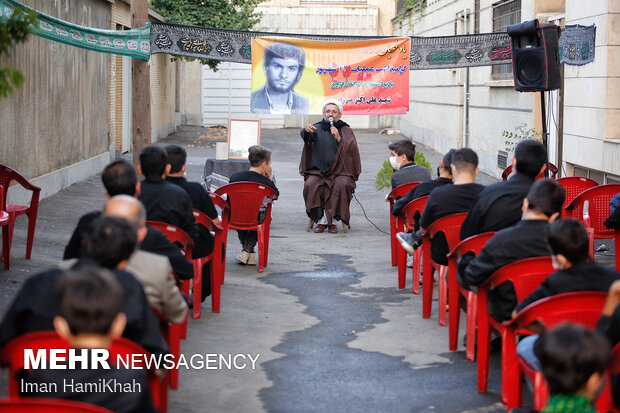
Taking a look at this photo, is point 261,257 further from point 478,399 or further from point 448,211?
point 478,399

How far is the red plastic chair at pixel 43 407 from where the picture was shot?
2799mm

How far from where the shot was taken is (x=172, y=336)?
17.0ft

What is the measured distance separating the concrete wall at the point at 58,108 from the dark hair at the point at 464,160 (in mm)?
6725

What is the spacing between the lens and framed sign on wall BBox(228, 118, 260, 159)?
1267 cm

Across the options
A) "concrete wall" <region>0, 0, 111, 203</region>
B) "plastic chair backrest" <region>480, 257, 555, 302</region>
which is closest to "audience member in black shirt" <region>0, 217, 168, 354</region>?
"plastic chair backrest" <region>480, 257, 555, 302</region>

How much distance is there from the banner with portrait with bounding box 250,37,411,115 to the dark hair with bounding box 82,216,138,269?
29.5 ft

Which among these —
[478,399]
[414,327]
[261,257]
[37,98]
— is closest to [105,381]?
[478,399]

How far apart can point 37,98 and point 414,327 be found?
330 inches

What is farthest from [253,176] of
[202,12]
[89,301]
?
[202,12]

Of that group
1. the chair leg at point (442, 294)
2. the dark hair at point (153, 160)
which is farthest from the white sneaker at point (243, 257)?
the dark hair at point (153, 160)

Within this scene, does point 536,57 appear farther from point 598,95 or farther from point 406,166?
point 598,95

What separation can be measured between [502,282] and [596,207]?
3.59m

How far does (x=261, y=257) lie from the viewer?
31.1 ft
